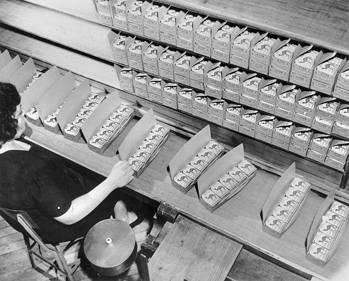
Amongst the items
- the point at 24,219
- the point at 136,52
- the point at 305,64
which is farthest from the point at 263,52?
the point at 24,219

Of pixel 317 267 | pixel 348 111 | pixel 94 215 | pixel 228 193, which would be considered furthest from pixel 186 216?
Answer: pixel 348 111

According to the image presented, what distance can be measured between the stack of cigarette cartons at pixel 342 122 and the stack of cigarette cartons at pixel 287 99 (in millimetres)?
288

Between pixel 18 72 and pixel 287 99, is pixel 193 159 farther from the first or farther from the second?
pixel 18 72

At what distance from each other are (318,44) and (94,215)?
205 cm

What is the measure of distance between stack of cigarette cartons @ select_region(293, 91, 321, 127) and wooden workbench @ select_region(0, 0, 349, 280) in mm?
423

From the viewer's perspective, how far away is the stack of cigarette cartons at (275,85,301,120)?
3.14m

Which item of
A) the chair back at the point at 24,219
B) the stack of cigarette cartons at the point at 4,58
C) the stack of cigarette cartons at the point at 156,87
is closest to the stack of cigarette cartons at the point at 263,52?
the stack of cigarette cartons at the point at 156,87

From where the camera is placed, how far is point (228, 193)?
3.59 meters

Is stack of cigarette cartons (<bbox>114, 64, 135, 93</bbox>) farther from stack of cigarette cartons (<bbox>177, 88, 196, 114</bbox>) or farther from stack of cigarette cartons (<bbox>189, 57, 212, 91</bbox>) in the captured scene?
stack of cigarette cartons (<bbox>189, 57, 212, 91</bbox>)

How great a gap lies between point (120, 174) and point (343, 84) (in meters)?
1.73

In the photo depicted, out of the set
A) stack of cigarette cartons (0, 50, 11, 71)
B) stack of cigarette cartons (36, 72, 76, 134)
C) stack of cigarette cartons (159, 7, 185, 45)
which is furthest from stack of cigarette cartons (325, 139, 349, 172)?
stack of cigarette cartons (0, 50, 11, 71)

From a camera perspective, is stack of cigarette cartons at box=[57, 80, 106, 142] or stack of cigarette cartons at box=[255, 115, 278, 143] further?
stack of cigarette cartons at box=[57, 80, 106, 142]

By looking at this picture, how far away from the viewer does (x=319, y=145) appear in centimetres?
325

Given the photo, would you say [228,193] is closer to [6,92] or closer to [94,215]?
[94,215]
